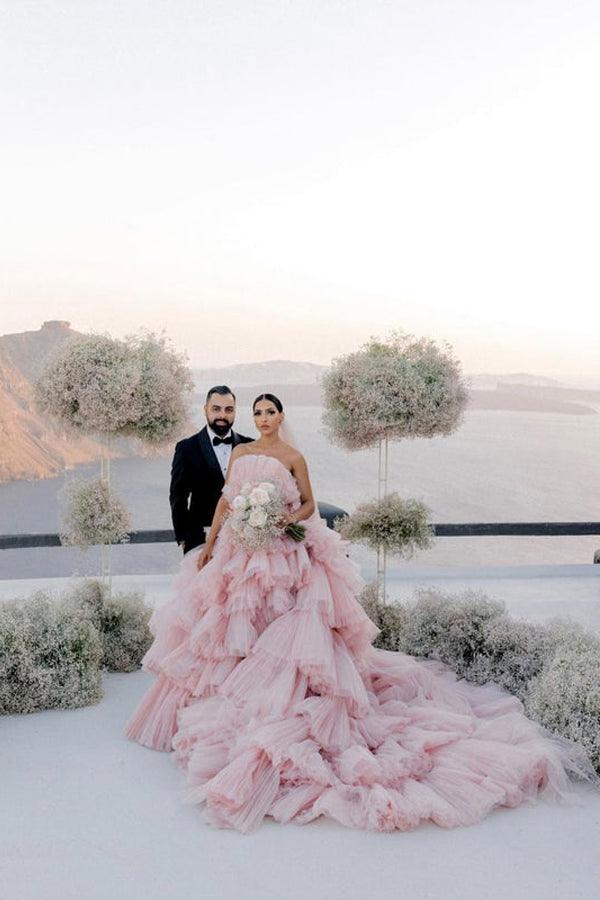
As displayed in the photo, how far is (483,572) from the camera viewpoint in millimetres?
10641

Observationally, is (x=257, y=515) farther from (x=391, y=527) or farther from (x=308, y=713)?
(x=391, y=527)

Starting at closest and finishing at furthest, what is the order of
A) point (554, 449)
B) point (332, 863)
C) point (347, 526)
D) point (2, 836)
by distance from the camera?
1. point (332, 863)
2. point (2, 836)
3. point (347, 526)
4. point (554, 449)

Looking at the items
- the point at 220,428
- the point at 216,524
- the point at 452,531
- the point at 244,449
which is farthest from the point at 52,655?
the point at 452,531

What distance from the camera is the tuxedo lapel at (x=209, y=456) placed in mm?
6086

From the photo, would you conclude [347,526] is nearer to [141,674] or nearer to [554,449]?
[141,674]

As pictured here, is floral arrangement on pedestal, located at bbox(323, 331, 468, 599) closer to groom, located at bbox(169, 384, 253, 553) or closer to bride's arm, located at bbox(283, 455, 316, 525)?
groom, located at bbox(169, 384, 253, 553)

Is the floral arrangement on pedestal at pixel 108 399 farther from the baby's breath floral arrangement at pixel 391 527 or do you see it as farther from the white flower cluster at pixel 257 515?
the white flower cluster at pixel 257 515

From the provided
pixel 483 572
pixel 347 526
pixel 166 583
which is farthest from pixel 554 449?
pixel 347 526

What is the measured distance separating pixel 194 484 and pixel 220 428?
0.51 m

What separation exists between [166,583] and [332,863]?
6617 mm

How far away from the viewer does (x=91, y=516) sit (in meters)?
7.02

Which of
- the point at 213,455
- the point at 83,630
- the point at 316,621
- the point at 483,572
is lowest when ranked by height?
the point at 483,572

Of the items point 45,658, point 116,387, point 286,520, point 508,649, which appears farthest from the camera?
point 116,387

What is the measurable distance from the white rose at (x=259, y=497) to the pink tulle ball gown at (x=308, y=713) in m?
0.19
